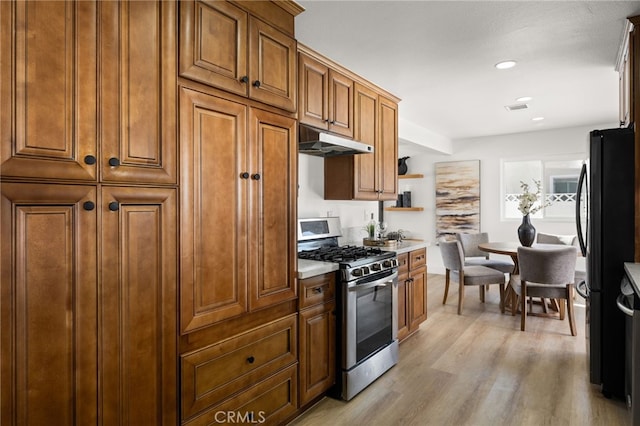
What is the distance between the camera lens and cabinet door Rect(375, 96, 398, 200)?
144 inches

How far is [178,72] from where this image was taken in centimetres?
158

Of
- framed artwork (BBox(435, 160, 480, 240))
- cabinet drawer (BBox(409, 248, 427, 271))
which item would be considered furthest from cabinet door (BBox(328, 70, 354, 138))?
framed artwork (BBox(435, 160, 480, 240))

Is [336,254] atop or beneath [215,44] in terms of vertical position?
beneath

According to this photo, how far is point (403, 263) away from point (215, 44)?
2.42m

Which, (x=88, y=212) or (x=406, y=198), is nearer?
(x=88, y=212)

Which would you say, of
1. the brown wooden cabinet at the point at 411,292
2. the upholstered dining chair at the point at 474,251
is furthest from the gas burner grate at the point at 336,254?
the upholstered dining chair at the point at 474,251

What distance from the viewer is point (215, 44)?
1.73 m

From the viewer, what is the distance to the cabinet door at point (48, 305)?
115 centimetres

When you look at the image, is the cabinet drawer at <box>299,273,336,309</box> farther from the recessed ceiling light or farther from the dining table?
the dining table

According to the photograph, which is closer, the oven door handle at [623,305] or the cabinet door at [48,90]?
the cabinet door at [48,90]

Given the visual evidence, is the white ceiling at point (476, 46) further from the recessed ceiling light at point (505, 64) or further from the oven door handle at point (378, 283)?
the oven door handle at point (378, 283)

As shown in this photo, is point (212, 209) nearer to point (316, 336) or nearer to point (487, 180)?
point (316, 336)

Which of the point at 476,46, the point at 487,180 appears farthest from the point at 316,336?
the point at 487,180

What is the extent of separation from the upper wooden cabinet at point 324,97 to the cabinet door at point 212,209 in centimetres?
92
